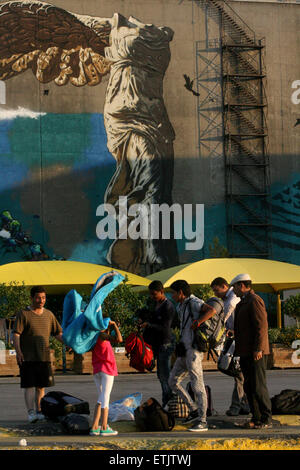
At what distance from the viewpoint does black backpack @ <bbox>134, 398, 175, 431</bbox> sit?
33.9ft

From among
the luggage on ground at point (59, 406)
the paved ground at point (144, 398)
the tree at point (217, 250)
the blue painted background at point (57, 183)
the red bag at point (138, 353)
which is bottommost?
the paved ground at point (144, 398)

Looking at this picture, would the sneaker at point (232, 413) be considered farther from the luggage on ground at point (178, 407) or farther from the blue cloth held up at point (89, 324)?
the blue cloth held up at point (89, 324)

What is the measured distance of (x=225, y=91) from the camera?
4616 centimetres

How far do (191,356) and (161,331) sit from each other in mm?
875

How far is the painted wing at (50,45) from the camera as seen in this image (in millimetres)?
44344

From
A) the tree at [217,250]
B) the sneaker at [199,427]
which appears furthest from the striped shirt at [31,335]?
the tree at [217,250]

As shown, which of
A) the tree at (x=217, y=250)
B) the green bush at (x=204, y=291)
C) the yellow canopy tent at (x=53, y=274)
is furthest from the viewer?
the tree at (x=217, y=250)

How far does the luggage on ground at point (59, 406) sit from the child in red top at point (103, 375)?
0.90m

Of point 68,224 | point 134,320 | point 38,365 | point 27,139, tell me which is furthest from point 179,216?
point 38,365

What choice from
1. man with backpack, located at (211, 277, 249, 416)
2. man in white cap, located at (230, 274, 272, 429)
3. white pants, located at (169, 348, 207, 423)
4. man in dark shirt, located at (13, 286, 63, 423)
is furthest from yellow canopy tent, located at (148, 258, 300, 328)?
man in white cap, located at (230, 274, 272, 429)

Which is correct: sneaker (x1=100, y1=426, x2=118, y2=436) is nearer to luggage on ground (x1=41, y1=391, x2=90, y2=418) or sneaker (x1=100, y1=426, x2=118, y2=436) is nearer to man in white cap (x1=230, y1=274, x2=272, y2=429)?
luggage on ground (x1=41, y1=391, x2=90, y2=418)

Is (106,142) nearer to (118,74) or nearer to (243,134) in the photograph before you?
(118,74)

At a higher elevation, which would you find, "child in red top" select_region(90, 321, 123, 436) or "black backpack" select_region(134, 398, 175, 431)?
"child in red top" select_region(90, 321, 123, 436)

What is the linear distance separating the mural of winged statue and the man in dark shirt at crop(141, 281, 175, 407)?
32175 millimetres
